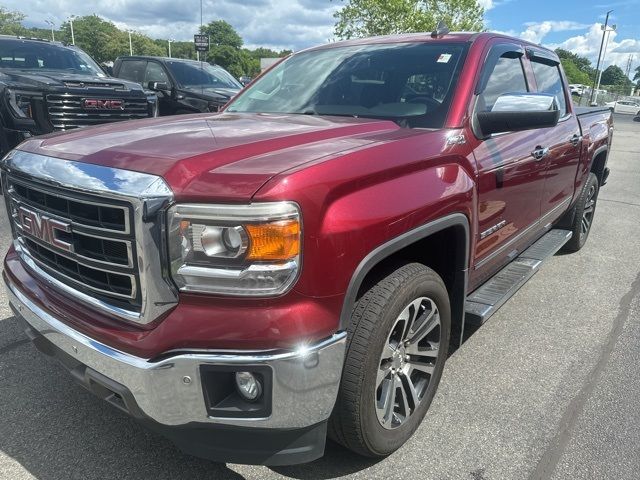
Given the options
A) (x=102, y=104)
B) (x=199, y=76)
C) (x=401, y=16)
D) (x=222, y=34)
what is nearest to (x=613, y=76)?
(x=222, y=34)

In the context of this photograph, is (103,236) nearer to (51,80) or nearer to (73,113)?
(73,113)

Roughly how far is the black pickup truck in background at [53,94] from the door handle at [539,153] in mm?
6010

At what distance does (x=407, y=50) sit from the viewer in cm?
322

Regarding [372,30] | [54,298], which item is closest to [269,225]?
[54,298]

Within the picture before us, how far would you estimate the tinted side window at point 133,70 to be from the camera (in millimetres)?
11562

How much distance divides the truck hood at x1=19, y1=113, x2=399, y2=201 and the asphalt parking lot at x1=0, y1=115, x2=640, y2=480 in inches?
50.9

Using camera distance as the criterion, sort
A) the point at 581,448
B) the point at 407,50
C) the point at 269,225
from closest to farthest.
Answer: the point at 269,225 < the point at 581,448 < the point at 407,50

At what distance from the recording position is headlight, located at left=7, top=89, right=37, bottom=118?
6.66 meters

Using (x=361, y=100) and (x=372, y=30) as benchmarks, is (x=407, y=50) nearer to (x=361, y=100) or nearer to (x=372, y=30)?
(x=361, y=100)

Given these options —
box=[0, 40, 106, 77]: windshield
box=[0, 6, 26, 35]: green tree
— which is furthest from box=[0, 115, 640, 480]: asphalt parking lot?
box=[0, 6, 26, 35]: green tree

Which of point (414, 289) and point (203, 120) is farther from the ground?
point (203, 120)

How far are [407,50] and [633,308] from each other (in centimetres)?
272

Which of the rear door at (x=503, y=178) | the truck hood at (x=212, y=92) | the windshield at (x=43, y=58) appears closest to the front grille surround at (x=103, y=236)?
the rear door at (x=503, y=178)

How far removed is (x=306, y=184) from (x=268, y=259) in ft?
0.92
